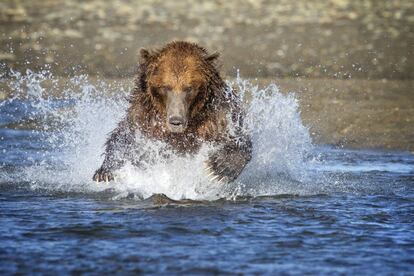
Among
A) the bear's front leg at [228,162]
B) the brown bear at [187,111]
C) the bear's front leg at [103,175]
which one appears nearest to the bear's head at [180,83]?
the brown bear at [187,111]

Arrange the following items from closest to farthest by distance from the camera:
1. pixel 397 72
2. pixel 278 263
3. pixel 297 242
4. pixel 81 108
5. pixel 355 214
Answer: pixel 278 263
pixel 297 242
pixel 355 214
pixel 81 108
pixel 397 72

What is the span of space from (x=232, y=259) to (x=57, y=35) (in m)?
17.1

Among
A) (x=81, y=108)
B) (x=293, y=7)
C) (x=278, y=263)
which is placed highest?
(x=293, y=7)

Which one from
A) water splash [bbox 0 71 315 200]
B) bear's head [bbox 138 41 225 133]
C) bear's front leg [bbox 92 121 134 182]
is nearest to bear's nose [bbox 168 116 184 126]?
bear's head [bbox 138 41 225 133]

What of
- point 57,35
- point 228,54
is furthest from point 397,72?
point 57,35

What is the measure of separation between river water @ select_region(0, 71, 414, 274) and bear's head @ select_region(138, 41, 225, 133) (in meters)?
0.38

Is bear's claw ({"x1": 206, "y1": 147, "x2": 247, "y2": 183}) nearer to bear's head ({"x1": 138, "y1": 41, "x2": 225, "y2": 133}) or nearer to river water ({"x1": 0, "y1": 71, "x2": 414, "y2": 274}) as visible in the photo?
river water ({"x1": 0, "y1": 71, "x2": 414, "y2": 274})

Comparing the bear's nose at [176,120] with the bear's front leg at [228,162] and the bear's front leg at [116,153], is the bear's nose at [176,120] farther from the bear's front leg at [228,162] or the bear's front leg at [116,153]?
the bear's front leg at [116,153]

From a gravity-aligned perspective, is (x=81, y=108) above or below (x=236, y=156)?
above

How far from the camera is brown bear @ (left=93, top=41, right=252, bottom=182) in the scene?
8.07 meters

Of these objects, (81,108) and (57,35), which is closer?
(81,108)

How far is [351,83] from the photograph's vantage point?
16.6m

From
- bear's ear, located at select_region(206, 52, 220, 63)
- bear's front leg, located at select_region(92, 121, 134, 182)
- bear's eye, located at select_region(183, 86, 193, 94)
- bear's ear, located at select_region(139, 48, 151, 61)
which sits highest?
bear's ear, located at select_region(139, 48, 151, 61)

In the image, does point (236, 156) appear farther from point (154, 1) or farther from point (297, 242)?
point (154, 1)
